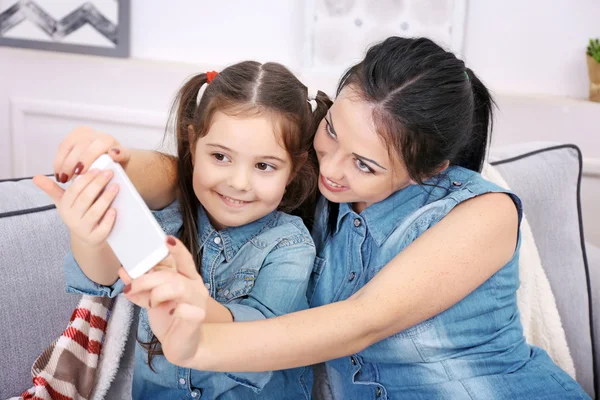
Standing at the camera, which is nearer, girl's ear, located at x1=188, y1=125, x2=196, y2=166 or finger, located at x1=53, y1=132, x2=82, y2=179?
finger, located at x1=53, y1=132, x2=82, y2=179

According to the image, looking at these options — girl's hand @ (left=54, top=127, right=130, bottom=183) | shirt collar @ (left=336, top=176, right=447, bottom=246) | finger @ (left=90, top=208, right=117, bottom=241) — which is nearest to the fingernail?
girl's hand @ (left=54, top=127, right=130, bottom=183)

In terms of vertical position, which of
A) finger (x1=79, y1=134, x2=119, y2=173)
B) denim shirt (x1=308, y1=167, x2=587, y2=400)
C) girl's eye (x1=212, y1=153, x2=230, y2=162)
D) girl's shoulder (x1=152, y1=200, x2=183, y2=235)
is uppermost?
finger (x1=79, y1=134, x2=119, y2=173)

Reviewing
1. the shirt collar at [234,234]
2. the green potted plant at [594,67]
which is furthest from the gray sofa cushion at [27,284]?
the green potted plant at [594,67]

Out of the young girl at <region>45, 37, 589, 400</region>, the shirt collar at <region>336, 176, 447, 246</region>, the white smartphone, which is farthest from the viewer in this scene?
the shirt collar at <region>336, 176, 447, 246</region>

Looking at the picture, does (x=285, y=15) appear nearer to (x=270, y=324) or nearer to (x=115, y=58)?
(x=115, y=58)

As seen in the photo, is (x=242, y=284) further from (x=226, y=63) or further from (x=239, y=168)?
(x=226, y=63)

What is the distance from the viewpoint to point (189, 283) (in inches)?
32.9

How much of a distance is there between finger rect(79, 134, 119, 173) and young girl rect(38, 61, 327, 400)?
0.15 meters

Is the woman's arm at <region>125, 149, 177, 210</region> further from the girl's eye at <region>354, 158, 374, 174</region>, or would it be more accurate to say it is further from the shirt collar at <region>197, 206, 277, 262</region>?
the girl's eye at <region>354, 158, 374, 174</region>

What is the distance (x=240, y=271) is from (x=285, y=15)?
132cm

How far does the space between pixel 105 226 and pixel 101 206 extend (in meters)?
0.02

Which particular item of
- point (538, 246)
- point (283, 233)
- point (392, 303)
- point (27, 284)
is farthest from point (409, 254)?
point (538, 246)

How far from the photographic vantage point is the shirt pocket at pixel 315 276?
130 centimetres

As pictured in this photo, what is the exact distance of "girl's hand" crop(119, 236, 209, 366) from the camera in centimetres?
80
